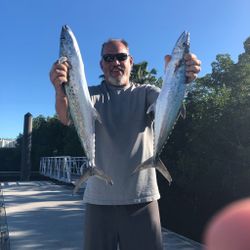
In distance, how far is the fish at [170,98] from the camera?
2709mm

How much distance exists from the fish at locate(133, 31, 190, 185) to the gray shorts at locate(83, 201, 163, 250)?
13.3 inches

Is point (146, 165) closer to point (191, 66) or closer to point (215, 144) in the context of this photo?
point (191, 66)

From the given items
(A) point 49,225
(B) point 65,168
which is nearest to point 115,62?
(A) point 49,225

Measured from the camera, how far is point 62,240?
Result: 22.7ft

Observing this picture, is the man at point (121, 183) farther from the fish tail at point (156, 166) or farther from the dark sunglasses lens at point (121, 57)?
the fish tail at point (156, 166)

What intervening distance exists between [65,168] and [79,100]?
14644 millimetres

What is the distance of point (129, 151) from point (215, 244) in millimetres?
3198

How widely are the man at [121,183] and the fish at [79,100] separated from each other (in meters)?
0.18

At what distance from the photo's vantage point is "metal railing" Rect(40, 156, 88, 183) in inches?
672

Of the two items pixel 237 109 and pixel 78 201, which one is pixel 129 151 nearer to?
pixel 237 109

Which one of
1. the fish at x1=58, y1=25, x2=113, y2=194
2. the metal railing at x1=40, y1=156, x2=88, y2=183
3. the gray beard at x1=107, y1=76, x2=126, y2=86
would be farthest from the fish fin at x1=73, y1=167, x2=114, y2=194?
the metal railing at x1=40, y1=156, x2=88, y2=183

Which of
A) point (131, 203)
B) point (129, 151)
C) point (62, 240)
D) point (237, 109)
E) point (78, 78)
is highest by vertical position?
point (237, 109)

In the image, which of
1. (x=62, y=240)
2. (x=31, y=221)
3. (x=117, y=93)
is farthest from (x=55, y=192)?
(x=117, y=93)

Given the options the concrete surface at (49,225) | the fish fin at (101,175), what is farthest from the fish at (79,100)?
the concrete surface at (49,225)
